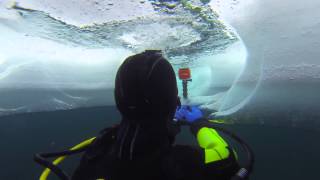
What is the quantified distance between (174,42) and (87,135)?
38.7ft

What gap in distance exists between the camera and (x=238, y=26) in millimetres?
6008

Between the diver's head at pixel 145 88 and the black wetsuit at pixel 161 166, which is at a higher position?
the diver's head at pixel 145 88

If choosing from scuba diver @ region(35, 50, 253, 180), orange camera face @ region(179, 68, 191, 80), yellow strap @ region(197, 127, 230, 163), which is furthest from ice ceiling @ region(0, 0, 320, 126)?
scuba diver @ region(35, 50, 253, 180)

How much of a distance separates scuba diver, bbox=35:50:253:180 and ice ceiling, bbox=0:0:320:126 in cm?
379

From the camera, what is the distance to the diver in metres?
1.56

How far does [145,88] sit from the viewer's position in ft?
5.24

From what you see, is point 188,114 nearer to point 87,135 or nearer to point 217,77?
point 217,77

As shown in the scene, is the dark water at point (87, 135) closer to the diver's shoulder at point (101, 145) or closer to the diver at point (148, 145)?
the diver at point (148, 145)

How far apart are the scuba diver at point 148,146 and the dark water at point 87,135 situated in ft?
30.9

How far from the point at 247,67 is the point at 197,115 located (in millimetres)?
5875

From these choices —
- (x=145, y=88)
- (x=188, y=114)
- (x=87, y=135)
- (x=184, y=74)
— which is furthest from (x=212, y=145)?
(x=87, y=135)

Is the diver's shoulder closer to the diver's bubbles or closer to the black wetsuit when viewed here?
the black wetsuit

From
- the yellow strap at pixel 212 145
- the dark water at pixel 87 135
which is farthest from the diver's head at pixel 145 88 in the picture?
the dark water at pixel 87 135

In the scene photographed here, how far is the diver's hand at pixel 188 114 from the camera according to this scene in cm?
213
